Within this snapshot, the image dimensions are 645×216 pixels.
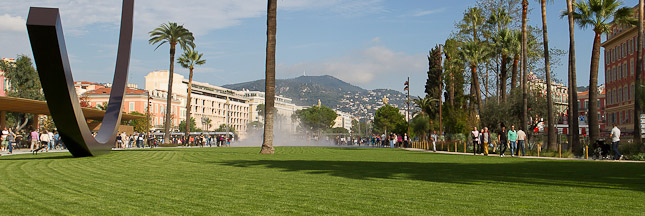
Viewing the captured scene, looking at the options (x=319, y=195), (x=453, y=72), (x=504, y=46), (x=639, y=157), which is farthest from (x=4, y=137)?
(x=453, y=72)

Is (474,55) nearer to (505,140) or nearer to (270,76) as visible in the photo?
(505,140)

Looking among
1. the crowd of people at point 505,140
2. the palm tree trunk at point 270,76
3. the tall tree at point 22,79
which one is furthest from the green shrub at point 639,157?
the tall tree at point 22,79

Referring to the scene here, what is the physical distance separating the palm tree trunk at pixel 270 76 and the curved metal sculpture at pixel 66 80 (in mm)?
7616

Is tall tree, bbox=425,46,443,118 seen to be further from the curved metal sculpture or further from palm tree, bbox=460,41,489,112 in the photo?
the curved metal sculpture

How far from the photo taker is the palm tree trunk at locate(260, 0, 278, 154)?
2884 cm

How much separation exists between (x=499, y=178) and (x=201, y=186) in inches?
224

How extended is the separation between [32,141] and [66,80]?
2093 centimetres

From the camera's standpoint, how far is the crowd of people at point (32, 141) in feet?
105

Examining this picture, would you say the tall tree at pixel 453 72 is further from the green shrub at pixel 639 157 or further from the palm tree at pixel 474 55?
the green shrub at pixel 639 157

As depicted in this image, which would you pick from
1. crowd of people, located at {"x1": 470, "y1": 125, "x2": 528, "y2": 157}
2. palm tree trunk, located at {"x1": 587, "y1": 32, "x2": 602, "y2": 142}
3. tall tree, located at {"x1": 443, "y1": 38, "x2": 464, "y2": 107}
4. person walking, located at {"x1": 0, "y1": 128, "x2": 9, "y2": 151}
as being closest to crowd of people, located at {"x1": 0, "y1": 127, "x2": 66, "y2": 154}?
person walking, located at {"x1": 0, "y1": 128, "x2": 9, "y2": 151}

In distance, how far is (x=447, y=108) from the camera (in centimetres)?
6278

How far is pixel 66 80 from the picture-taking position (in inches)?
590

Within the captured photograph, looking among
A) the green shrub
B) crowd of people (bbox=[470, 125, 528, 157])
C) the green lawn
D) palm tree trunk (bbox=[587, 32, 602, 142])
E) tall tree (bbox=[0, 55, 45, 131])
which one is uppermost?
tall tree (bbox=[0, 55, 45, 131])

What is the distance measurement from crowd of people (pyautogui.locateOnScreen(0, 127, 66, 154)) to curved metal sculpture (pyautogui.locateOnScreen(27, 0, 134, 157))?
32.6 ft
